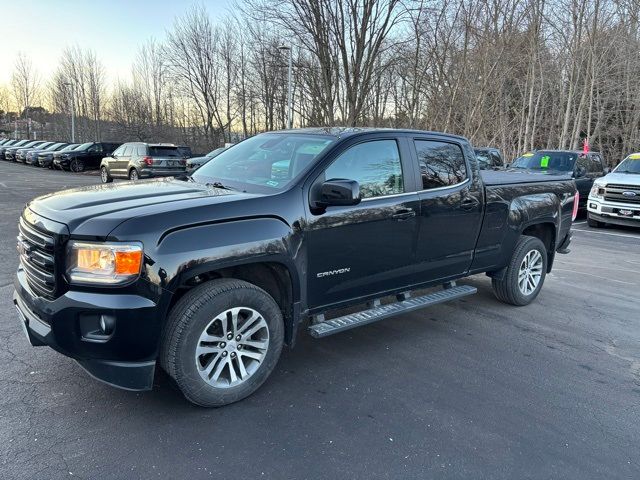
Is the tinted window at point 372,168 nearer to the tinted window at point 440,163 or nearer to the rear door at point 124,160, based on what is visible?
the tinted window at point 440,163

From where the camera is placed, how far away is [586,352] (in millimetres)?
4469

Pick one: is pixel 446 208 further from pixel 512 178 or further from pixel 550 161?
pixel 550 161

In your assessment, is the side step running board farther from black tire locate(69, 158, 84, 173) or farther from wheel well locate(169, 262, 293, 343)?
black tire locate(69, 158, 84, 173)

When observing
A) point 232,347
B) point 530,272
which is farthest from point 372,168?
point 530,272

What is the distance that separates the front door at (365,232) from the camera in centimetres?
365

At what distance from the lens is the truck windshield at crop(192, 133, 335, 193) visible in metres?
3.79

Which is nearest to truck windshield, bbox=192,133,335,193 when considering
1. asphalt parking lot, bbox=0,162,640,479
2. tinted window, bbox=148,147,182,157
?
asphalt parking lot, bbox=0,162,640,479

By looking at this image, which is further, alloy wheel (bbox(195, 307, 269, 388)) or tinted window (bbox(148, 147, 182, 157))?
tinted window (bbox(148, 147, 182, 157))

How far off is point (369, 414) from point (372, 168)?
1962mm

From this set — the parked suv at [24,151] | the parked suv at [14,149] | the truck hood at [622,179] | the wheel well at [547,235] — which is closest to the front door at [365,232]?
the wheel well at [547,235]

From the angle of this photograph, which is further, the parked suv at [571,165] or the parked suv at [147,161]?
the parked suv at [147,161]

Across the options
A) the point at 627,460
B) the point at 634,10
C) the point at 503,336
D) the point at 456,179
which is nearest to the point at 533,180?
the point at 456,179

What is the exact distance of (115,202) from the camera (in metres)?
3.22

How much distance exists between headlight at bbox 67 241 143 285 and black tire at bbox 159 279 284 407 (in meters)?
0.41
